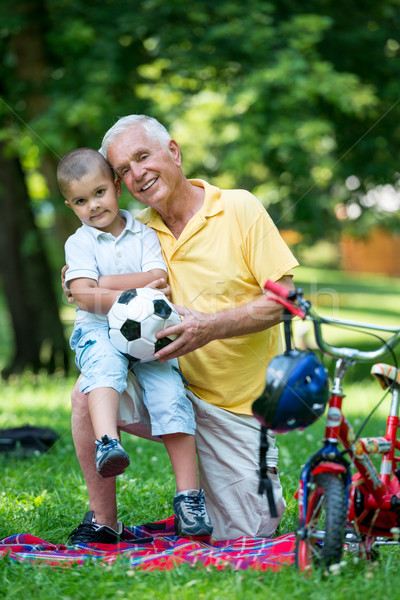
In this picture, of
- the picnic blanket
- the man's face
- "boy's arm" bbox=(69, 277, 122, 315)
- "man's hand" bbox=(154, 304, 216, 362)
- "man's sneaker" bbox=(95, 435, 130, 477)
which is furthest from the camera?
the man's face

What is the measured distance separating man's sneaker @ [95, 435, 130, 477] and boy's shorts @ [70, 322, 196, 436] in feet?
0.82

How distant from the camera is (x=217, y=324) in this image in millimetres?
3168

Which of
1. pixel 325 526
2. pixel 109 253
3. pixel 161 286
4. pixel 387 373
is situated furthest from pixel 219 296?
pixel 325 526

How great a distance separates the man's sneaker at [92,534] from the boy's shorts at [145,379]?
1.52 feet

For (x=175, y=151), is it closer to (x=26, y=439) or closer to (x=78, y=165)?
(x=78, y=165)

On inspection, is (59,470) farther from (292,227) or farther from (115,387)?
(292,227)

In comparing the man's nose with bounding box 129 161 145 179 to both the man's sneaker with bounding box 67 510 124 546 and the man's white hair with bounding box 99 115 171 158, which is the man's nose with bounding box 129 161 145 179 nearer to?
the man's white hair with bounding box 99 115 171 158

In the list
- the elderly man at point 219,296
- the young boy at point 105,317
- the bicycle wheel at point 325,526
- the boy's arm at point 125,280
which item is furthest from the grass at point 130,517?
the boy's arm at point 125,280

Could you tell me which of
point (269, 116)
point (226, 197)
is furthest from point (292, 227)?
point (226, 197)

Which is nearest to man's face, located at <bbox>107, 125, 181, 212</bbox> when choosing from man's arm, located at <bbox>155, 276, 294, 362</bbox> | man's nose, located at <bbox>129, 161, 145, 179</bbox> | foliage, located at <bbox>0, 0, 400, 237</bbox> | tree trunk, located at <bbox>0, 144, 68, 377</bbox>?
man's nose, located at <bbox>129, 161, 145, 179</bbox>

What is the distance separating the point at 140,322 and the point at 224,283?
1.59ft

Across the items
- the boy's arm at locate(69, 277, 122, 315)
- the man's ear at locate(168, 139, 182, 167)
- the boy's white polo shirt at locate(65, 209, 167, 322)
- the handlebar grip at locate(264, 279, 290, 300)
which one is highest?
the man's ear at locate(168, 139, 182, 167)

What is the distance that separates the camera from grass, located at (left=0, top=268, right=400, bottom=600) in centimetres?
245

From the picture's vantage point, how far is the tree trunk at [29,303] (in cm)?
1039
